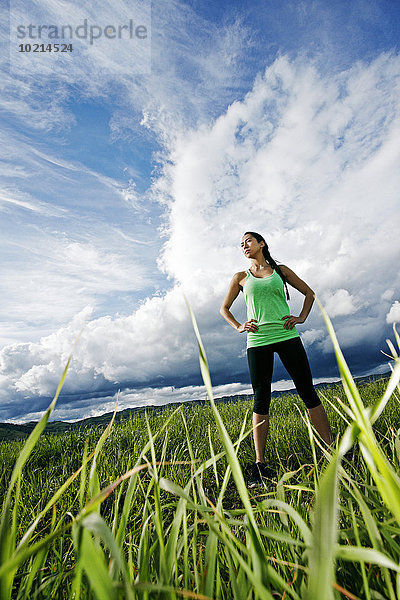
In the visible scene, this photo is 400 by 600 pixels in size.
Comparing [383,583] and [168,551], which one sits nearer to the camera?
[168,551]

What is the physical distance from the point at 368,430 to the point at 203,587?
413 millimetres

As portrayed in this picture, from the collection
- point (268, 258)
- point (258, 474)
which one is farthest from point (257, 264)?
point (258, 474)

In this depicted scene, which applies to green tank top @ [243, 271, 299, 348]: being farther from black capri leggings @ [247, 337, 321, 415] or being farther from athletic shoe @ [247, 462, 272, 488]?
athletic shoe @ [247, 462, 272, 488]

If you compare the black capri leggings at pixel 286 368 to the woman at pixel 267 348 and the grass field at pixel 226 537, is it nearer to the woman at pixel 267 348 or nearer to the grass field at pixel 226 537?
the woman at pixel 267 348

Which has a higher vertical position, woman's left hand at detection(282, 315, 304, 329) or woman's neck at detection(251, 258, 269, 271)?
woman's neck at detection(251, 258, 269, 271)

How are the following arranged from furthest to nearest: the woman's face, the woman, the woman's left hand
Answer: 1. the woman's face
2. the woman's left hand
3. the woman

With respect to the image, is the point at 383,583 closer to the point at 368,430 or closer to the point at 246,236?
the point at 368,430

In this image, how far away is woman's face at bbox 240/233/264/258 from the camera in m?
3.67

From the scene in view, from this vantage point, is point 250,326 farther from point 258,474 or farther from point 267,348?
point 258,474

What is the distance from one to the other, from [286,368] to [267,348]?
0.26 m

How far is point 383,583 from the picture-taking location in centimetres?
82

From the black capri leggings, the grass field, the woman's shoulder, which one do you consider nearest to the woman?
the black capri leggings

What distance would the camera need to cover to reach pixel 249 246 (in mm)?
3662

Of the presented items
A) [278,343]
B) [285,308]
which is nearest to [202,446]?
[278,343]
